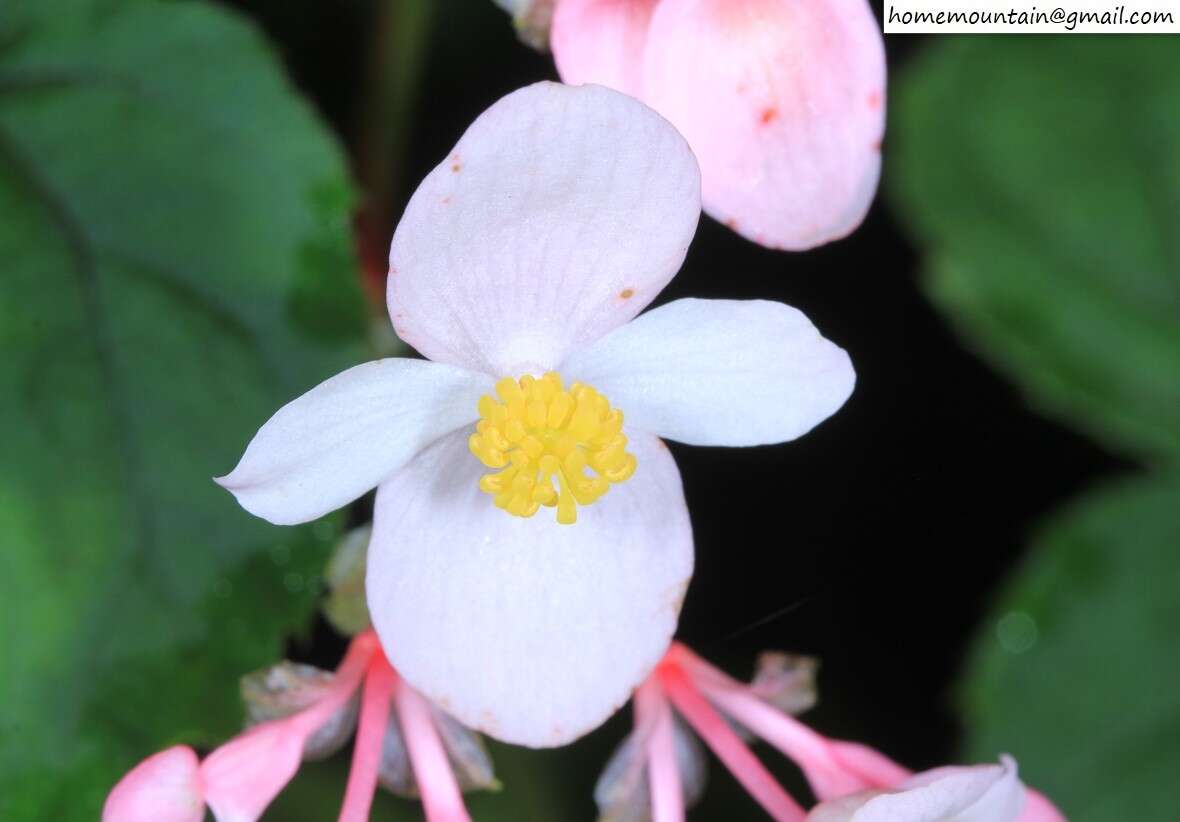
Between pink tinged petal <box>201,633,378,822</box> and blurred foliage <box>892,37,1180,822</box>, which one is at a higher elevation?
pink tinged petal <box>201,633,378,822</box>

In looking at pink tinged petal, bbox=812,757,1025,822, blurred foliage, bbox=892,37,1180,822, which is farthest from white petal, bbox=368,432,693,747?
blurred foliage, bbox=892,37,1180,822

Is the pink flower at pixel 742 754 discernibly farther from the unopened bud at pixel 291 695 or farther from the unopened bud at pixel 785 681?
the unopened bud at pixel 291 695

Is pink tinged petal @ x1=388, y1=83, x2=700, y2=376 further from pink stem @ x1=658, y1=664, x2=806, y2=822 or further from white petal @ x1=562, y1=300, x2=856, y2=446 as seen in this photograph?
pink stem @ x1=658, y1=664, x2=806, y2=822

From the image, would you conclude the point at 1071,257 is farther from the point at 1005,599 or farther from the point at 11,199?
the point at 11,199

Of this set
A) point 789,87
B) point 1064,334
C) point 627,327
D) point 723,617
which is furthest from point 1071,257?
point 627,327

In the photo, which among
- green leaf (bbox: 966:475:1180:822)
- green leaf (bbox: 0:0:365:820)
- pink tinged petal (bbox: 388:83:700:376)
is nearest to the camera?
pink tinged petal (bbox: 388:83:700:376)

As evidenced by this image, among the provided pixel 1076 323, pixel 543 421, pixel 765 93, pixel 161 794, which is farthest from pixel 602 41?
pixel 1076 323
